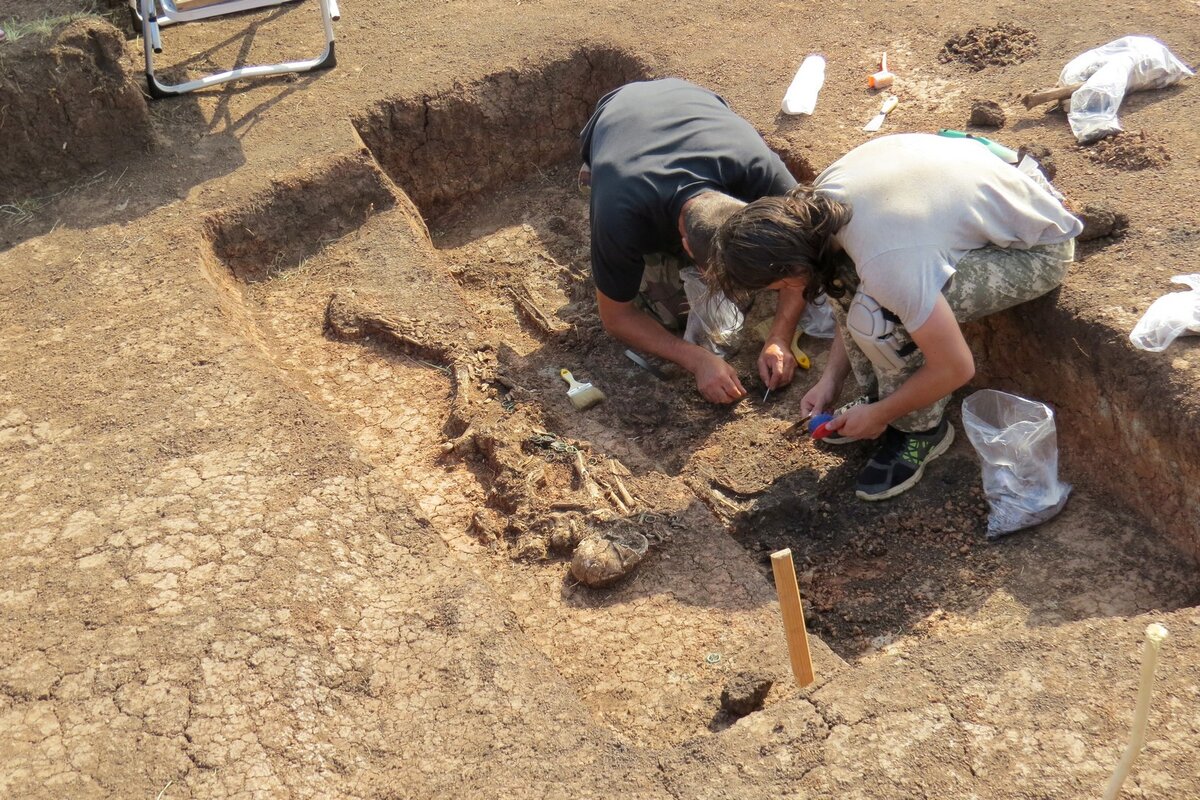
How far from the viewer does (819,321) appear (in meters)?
4.11

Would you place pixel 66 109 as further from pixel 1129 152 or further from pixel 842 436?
pixel 1129 152

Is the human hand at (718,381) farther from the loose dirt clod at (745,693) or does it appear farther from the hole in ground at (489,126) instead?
the hole in ground at (489,126)

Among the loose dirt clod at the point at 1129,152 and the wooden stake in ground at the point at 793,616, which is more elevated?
the loose dirt clod at the point at 1129,152

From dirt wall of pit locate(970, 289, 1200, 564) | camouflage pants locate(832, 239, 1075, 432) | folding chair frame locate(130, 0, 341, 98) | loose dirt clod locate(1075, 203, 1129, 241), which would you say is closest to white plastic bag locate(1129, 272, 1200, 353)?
dirt wall of pit locate(970, 289, 1200, 564)

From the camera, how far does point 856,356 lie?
3.53 meters

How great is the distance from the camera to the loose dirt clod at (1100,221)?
358 centimetres

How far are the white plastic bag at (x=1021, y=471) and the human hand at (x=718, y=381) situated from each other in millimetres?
829

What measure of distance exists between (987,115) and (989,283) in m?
1.48

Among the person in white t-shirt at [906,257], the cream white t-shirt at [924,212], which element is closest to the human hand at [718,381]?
the person in white t-shirt at [906,257]

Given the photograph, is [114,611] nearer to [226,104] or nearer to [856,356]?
[856,356]

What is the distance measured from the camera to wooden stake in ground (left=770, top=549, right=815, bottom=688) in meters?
2.39

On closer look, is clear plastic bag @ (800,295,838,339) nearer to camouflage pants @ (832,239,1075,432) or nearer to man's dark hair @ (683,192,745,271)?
camouflage pants @ (832,239,1075,432)

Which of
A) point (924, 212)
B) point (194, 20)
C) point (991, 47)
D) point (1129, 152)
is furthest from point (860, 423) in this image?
point (194, 20)

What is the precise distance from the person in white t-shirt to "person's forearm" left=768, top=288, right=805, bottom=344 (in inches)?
17.4
